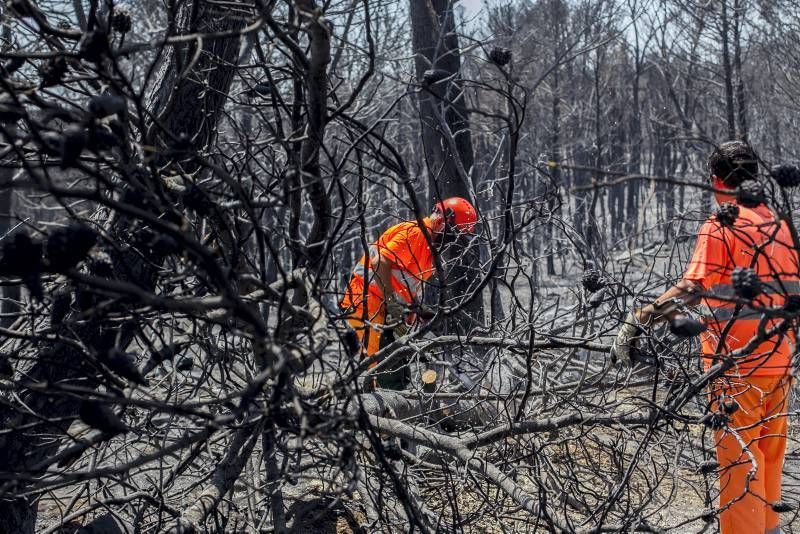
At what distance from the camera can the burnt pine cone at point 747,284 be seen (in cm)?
198

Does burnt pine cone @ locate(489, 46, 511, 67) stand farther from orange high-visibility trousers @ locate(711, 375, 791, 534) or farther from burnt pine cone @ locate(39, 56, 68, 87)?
orange high-visibility trousers @ locate(711, 375, 791, 534)

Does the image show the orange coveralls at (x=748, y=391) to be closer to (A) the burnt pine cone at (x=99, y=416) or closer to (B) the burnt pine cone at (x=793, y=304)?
(B) the burnt pine cone at (x=793, y=304)

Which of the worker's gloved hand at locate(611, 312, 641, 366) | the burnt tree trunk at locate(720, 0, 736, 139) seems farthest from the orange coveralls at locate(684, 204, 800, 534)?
the burnt tree trunk at locate(720, 0, 736, 139)

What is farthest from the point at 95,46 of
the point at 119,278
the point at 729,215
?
the point at 729,215

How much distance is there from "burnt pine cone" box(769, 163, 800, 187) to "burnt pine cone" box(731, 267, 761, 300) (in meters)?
0.25

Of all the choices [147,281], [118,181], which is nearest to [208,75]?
[118,181]

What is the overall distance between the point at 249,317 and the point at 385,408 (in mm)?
2433

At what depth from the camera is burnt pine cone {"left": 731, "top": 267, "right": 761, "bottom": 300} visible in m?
1.98

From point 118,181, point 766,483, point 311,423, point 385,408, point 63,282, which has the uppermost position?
point 118,181

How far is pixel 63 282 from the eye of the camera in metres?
2.76

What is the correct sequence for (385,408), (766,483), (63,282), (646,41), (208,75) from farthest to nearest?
(646,41) < (385,408) < (766,483) < (208,75) < (63,282)

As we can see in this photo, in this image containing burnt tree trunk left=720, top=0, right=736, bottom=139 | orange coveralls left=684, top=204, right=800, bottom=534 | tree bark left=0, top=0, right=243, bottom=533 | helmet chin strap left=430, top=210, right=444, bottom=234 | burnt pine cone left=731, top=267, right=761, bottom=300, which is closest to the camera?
burnt pine cone left=731, top=267, right=761, bottom=300

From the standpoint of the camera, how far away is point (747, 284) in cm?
199

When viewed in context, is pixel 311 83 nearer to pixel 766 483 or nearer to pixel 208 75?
pixel 208 75
